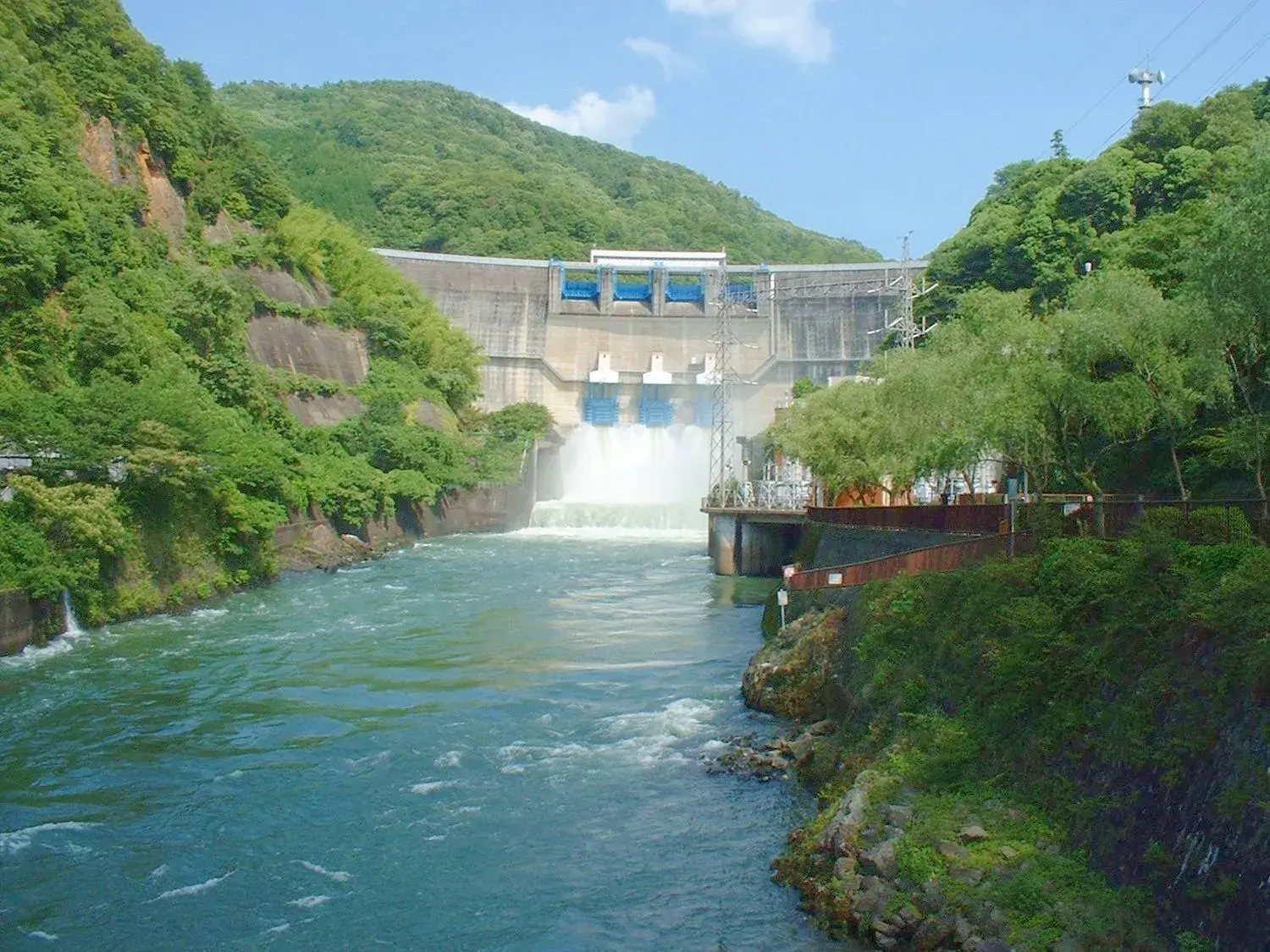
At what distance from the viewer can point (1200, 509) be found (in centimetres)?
1356

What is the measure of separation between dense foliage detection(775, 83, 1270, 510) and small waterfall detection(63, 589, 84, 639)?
19.5 metres

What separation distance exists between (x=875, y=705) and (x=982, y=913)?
18.5 ft

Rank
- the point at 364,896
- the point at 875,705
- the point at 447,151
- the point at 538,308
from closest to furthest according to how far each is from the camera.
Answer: the point at 364,896 → the point at 875,705 → the point at 538,308 → the point at 447,151

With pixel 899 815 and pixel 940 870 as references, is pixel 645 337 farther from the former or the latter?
pixel 940 870

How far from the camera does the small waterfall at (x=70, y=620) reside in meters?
24.2

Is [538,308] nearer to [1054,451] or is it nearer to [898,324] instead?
[898,324]

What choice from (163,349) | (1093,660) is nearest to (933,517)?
(1093,660)

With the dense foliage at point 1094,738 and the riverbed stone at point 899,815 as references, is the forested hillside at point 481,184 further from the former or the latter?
the riverbed stone at point 899,815

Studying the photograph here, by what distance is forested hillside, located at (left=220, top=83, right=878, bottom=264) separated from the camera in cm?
9400

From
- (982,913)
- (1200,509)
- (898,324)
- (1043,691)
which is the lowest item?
(982,913)

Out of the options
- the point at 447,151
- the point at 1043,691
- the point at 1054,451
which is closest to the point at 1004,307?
the point at 1054,451

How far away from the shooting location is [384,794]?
583 inches

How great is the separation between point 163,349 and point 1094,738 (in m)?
31.9

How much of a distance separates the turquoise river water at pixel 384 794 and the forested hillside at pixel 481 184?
2812 inches
